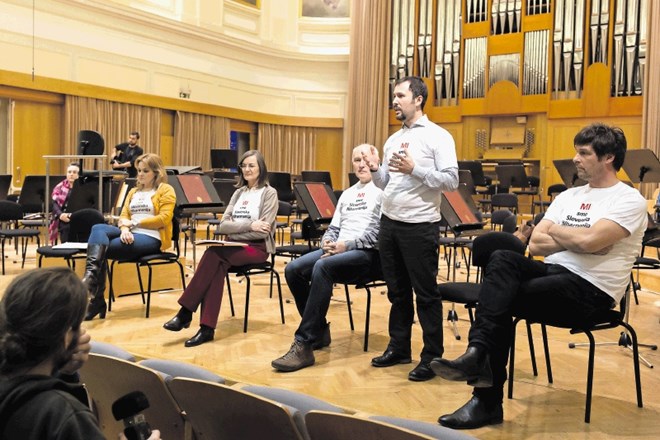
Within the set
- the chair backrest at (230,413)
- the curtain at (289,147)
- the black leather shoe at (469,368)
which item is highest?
the curtain at (289,147)

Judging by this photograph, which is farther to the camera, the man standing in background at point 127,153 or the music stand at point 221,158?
the music stand at point 221,158

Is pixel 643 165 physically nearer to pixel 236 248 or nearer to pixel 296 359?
pixel 236 248

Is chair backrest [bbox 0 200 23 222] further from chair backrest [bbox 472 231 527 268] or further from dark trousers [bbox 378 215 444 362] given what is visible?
chair backrest [bbox 472 231 527 268]

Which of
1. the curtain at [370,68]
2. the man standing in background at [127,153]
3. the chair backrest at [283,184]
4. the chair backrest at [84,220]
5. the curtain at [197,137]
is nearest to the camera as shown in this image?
the chair backrest at [84,220]

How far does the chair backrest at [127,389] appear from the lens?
2041 mm

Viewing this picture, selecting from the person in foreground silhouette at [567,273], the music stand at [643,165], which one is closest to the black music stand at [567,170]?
the music stand at [643,165]

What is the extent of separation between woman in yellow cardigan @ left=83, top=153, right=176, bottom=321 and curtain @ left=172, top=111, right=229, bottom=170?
725 centimetres

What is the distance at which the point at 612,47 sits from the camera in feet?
37.5

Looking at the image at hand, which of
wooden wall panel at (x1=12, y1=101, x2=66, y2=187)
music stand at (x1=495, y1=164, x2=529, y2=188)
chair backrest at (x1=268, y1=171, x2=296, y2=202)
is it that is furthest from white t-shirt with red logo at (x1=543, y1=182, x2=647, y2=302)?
wooden wall panel at (x1=12, y1=101, x2=66, y2=187)

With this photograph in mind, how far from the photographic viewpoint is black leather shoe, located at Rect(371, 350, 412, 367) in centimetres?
375

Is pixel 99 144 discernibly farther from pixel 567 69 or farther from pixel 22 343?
pixel 567 69

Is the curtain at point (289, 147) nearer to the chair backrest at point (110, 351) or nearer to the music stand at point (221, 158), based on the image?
the music stand at point (221, 158)

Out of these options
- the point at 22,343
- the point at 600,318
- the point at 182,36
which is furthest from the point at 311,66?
the point at 22,343

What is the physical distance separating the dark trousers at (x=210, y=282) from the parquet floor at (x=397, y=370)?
0.70ft
